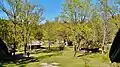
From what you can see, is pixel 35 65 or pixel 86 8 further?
pixel 86 8

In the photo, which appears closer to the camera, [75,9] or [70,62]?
[70,62]

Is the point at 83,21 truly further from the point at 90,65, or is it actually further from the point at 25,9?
the point at 90,65

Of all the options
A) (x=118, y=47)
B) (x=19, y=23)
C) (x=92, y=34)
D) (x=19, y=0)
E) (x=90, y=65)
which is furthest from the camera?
(x=92, y=34)

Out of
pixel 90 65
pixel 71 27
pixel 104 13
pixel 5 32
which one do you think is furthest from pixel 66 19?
pixel 90 65

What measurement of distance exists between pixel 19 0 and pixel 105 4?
19.3 metres

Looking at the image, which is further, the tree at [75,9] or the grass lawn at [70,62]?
the tree at [75,9]

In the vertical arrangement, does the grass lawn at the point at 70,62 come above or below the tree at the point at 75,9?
below

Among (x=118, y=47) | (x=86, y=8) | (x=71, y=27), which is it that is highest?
(x=86, y=8)

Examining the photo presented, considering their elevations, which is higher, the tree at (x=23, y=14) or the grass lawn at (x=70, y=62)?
the tree at (x=23, y=14)

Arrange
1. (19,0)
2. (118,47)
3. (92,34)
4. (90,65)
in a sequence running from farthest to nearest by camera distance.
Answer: (92,34) → (19,0) → (90,65) → (118,47)

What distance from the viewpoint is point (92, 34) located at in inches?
2516

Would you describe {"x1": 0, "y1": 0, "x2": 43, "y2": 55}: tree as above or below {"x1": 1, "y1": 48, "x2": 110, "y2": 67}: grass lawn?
above

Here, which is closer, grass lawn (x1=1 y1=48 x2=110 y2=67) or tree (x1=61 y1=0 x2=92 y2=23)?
grass lawn (x1=1 y1=48 x2=110 y2=67)

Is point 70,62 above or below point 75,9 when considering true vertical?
below
